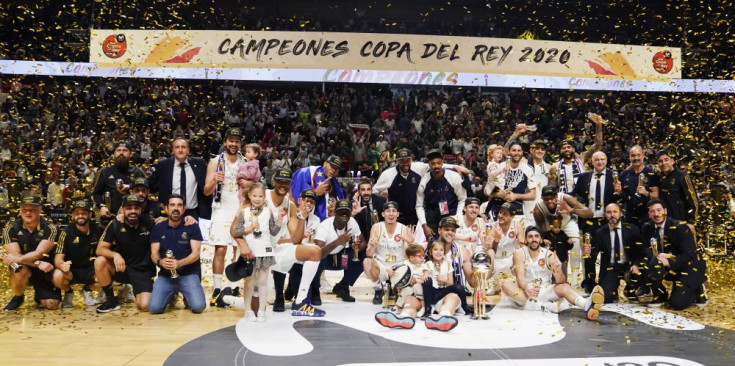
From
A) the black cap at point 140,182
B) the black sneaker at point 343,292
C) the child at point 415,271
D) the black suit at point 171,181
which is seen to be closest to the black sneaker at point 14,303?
the black cap at point 140,182

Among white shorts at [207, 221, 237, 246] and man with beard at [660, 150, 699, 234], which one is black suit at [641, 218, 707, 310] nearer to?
man with beard at [660, 150, 699, 234]

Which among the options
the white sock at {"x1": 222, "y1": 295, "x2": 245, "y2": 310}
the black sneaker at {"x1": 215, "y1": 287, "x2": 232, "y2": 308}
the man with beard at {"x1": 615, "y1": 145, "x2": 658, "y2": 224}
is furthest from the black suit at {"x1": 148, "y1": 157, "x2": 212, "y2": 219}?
the man with beard at {"x1": 615, "y1": 145, "x2": 658, "y2": 224}

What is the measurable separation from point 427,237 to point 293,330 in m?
2.47

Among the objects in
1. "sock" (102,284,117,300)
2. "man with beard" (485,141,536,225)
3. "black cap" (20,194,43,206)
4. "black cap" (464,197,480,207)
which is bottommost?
"sock" (102,284,117,300)

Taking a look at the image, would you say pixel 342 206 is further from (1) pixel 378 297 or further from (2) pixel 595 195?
(2) pixel 595 195

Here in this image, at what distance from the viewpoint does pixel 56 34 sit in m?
21.3

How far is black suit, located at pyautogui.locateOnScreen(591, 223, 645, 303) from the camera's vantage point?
7.56 metres

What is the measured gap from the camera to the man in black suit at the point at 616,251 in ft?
24.8

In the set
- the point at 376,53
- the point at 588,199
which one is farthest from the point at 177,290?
the point at 376,53

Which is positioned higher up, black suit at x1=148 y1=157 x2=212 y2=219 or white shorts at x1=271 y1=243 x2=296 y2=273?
black suit at x1=148 y1=157 x2=212 y2=219

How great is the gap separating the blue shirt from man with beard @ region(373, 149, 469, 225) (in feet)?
8.20

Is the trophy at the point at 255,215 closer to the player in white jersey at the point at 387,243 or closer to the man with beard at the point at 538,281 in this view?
the player in white jersey at the point at 387,243

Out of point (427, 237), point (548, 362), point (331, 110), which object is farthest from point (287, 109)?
point (548, 362)

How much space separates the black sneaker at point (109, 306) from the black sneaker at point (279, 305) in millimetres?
1749
